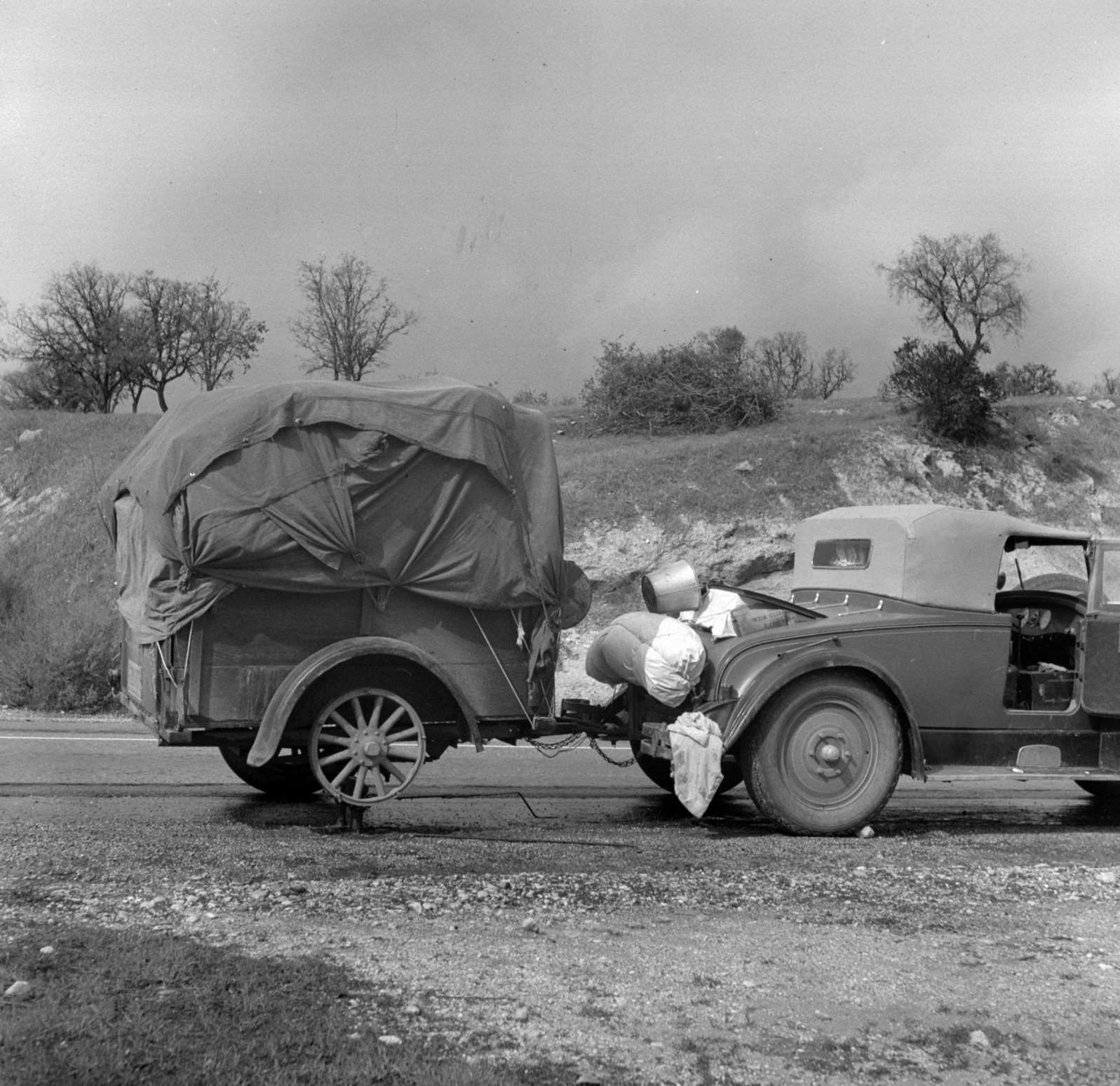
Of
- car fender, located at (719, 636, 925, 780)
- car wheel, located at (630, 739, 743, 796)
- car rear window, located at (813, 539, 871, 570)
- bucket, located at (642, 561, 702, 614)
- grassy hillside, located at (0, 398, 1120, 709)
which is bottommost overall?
car wheel, located at (630, 739, 743, 796)

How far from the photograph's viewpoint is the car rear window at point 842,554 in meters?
8.38

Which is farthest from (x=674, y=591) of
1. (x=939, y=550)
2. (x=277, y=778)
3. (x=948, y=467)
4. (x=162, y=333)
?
(x=162, y=333)

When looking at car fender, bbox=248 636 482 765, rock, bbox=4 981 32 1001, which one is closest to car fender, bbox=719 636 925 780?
car fender, bbox=248 636 482 765

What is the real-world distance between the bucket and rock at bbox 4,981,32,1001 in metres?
4.71

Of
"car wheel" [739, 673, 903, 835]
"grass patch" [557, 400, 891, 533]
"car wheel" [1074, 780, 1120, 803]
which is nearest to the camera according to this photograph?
"car wheel" [739, 673, 903, 835]

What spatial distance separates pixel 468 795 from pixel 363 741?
1.85 meters

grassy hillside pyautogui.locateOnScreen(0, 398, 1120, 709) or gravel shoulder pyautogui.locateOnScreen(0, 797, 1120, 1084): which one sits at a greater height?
grassy hillside pyautogui.locateOnScreen(0, 398, 1120, 709)

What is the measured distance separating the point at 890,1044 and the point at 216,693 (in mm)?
4243

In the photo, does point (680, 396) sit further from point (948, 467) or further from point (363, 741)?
point (363, 741)

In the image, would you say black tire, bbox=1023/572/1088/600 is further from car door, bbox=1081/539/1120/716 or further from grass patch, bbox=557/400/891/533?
grass patch, bbox=557/400/891/533

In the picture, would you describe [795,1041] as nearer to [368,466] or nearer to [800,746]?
[800,746]

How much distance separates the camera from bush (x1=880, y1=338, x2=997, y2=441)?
2534cm

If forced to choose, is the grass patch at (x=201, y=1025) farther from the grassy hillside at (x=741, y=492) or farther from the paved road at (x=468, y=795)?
the grassy hillside at (x=741, y=492)

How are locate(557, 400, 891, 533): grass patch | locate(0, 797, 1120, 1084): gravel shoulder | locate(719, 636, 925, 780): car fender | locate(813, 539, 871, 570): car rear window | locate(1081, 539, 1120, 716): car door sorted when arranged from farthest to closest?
locate(557, 400, 891, 533): grass patch
locate(813, 539, 871, 570): car rear window
locate(1081, 539, 1120, 716): car door
locate(719, 636, 925, 780): car fender
locate(0, 797, 1120, 1084): gravel shoulder
